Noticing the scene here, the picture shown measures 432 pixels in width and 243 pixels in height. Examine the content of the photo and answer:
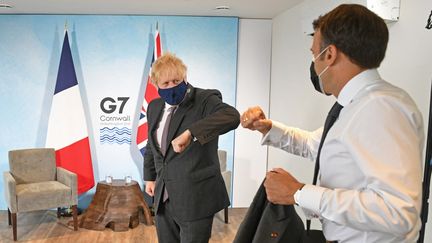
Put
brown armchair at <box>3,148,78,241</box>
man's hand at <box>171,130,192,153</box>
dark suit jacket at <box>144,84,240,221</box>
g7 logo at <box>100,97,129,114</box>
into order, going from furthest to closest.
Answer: g7 logo at <box>100,97,129,114</box> → brown armchair at <box>3,148,78,241</box> → dark suit jacket at <box>144,84,240,221</box> → man's hand at <box>171,130,192,153</box>

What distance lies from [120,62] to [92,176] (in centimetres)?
128

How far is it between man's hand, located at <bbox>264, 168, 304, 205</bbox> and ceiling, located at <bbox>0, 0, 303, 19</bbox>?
265 cm

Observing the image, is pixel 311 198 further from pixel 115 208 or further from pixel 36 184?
pixel 36 184

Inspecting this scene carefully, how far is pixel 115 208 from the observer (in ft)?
12.2

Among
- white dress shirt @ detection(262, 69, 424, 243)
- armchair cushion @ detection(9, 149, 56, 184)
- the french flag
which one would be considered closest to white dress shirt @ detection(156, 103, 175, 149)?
white dress shirt @ detection(262, 69, 424, 243)

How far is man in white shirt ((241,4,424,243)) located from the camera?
2.63 ft

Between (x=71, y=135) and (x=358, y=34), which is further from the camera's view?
(x=71, y=135)

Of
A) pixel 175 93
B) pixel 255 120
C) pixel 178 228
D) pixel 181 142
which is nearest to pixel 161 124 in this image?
pixel 175 93

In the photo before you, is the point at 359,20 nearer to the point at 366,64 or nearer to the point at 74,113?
the point at 366,64

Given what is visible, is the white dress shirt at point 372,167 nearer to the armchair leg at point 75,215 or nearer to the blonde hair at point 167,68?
the blonde hair at point 167,68

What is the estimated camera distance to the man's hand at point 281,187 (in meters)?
0.97

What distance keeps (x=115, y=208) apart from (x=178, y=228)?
1952mm

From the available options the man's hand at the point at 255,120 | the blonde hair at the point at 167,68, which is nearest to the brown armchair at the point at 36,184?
the blonde hair at the point at 167,68

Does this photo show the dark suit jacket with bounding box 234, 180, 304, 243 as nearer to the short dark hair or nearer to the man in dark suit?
the short dark hair
